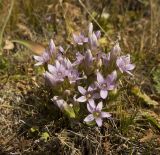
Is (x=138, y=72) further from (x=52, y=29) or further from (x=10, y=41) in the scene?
(x=10, y=41)

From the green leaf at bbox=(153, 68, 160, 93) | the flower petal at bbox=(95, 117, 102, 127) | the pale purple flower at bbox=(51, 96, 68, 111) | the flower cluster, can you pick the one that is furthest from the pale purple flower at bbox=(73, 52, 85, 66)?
the green leaf at bbox=(153, 68, 160, 93)

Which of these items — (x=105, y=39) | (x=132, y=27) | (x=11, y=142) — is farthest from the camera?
(x=132, y=27)

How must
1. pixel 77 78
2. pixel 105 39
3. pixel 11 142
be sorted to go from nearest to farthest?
pixel 77 78, pixel 11 142, pixel 105 39

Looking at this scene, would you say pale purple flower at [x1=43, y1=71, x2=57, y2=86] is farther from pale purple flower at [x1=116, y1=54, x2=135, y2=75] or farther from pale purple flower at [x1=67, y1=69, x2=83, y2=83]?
pale purple flower at [x1=116, y1=54, x2=135, y2=75]

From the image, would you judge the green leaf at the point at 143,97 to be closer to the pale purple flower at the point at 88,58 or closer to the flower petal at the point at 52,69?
the pale purple flower at the point at 88,58

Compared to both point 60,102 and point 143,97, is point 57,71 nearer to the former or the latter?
point 60,102

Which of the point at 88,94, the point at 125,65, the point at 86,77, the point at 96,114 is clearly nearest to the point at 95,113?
the point at 96,114

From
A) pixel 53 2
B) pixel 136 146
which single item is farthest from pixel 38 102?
pixel 53 2

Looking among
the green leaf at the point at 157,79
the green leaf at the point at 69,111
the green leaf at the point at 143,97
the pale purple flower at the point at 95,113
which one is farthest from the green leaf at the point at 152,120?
the green leaf at the point at 69,111
